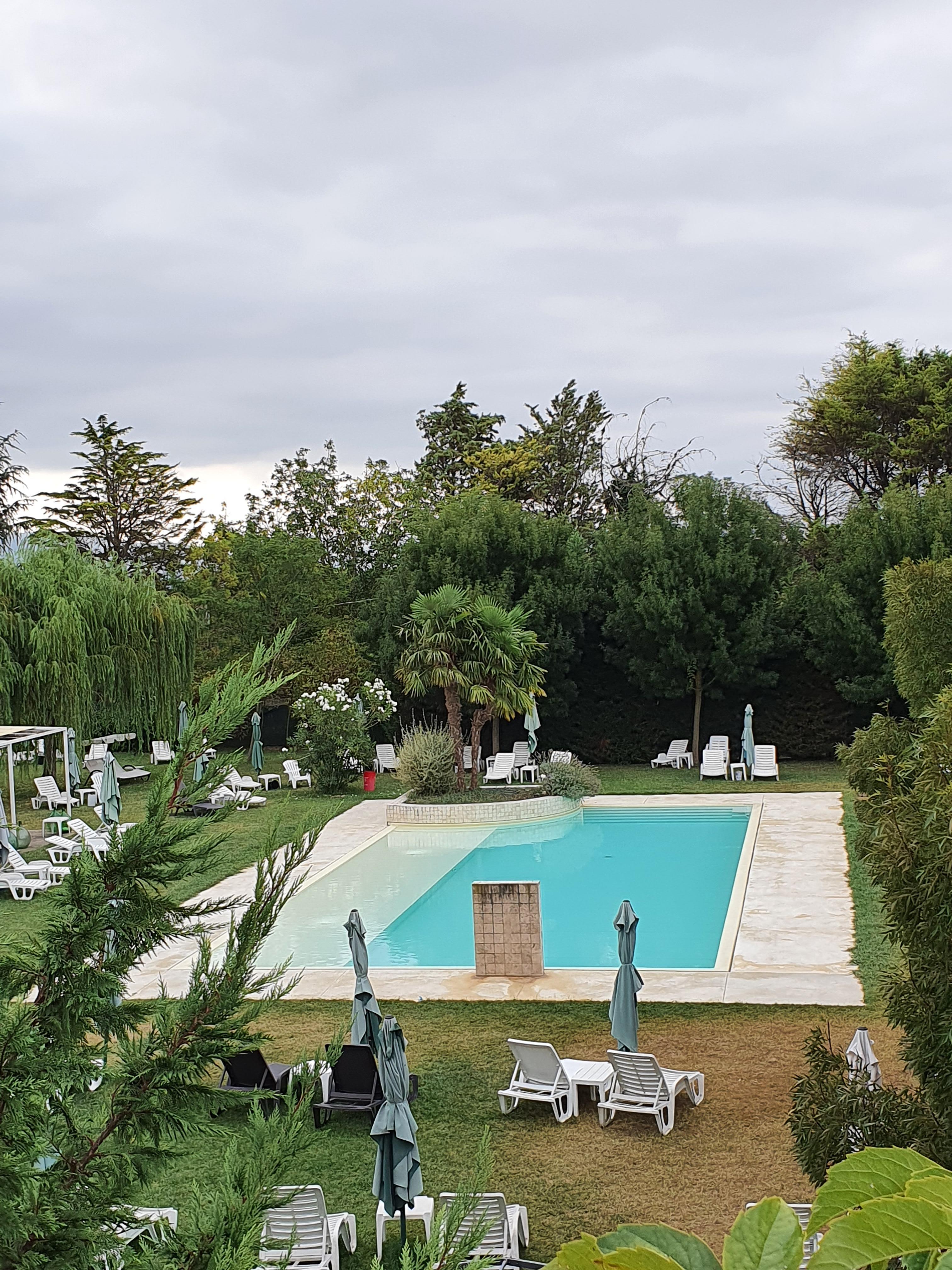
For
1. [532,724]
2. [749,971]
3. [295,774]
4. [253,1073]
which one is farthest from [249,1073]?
[295,774]

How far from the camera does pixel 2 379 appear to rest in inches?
1672

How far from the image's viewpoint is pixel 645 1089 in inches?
365

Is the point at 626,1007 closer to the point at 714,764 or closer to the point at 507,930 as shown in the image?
the point at 507,930

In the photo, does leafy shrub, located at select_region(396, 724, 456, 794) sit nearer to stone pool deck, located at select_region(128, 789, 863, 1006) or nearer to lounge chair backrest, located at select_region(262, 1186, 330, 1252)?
stone pool deck, located at select_region(128, 789, 863, 1006)

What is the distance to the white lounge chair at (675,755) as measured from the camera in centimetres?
3011

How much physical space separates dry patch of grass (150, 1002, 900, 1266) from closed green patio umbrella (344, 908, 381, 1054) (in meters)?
0.68

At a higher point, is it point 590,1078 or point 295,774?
point 295,774

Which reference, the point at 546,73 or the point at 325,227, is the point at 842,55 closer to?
the point at 546,73

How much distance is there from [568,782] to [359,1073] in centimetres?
1536

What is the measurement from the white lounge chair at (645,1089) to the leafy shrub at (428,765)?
15.6 meters

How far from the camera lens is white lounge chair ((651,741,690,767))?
98.8 ft

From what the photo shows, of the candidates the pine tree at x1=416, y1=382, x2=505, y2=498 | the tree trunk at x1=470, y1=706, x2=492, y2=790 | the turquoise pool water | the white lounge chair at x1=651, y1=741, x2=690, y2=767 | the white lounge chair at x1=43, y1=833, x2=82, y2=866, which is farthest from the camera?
the pine tree at x1=416, y1=382, x2=505, y2=498

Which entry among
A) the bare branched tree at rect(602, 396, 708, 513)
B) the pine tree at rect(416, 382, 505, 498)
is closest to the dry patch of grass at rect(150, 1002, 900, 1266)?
the bare branched tree at rect(602, 396, 708, 513)

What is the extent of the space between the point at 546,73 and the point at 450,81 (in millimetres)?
1181
